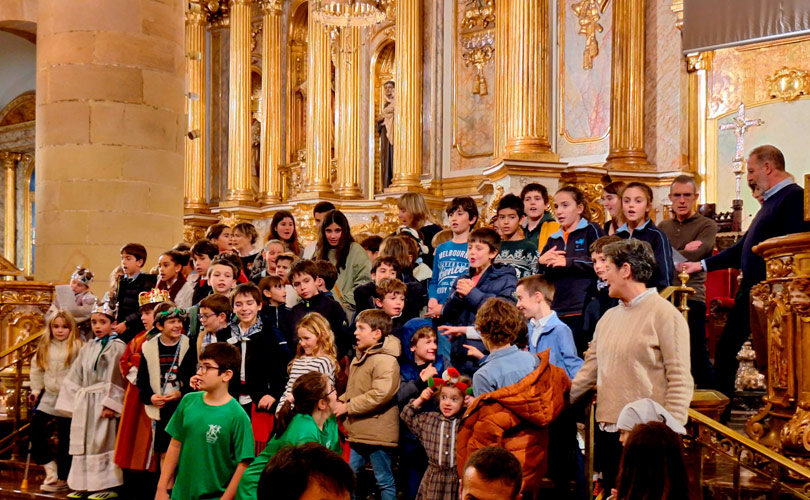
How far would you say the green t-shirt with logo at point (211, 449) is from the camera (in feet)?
18.5

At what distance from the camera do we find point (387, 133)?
19266mm

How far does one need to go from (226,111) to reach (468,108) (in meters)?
7.91

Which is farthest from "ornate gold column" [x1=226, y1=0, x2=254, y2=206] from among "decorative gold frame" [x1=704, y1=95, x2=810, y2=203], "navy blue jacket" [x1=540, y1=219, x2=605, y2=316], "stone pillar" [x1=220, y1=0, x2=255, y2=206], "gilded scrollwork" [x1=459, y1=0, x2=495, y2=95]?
"navy blue jacket" [x1=540, y1=219, x2=605, y2=316]

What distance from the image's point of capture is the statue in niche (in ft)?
63.0

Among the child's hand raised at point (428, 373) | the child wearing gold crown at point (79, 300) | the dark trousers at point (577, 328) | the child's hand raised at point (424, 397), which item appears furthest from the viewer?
the child wearing gold crown at point (79, 300)

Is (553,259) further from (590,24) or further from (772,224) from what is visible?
(590,24)

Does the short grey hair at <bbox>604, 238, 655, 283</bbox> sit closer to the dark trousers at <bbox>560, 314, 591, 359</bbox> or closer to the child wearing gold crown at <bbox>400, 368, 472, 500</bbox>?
the child wearing gold crown at <bbox>400, 368, 472, 500</bbox>

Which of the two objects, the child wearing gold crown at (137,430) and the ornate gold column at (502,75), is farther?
the ornate gold column at (502,75)

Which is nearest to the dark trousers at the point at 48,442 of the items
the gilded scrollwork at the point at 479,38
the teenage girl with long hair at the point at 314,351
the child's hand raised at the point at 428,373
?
the teenage girl with long hair at the point at 314,351

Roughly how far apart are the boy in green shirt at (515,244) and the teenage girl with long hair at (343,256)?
A: 1.60 m

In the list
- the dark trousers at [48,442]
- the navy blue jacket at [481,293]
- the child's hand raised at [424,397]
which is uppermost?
the navy blue jacket at [481,293]

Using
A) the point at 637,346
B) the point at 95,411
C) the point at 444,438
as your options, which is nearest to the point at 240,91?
the point at 95,411

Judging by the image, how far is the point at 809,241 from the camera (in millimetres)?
5656

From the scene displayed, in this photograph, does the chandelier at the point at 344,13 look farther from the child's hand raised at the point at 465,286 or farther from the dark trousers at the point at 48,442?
the child's hand raised at the point at 465,286
